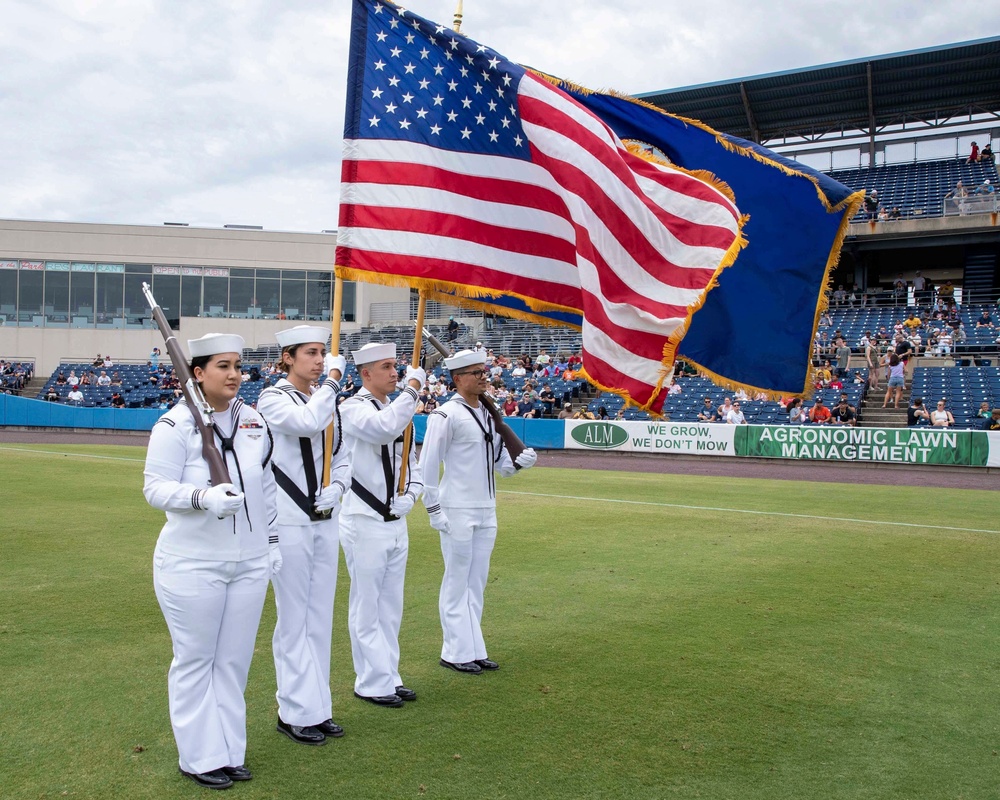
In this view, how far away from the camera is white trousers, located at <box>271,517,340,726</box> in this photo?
4922 millimetres

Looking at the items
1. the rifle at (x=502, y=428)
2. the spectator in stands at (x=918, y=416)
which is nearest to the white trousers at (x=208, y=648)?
the rifle at (x=502, y=428)

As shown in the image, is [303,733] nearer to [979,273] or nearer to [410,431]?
[410,431]

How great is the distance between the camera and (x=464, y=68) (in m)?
6.13

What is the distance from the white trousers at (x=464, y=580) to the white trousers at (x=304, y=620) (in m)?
1.22

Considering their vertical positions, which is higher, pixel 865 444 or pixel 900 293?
pixel 900 293

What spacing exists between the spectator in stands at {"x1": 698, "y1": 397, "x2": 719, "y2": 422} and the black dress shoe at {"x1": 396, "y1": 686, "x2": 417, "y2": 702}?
2201 cm

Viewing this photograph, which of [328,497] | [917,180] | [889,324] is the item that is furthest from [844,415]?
[328,497]

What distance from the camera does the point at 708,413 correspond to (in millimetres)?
26750

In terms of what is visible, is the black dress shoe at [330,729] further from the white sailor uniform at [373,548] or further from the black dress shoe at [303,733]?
the white sailor uniform at [373,548]

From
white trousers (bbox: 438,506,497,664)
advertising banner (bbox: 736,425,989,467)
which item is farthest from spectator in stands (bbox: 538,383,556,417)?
white trousers (bbox: 438,506,497,664)

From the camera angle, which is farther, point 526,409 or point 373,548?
point 526,409

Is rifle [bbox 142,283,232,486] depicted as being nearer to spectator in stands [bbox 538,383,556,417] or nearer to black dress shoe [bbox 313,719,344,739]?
black dress shoe [bbox 313,719,344,739]

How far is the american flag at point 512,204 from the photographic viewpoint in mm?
5824

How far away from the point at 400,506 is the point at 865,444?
2055cm
